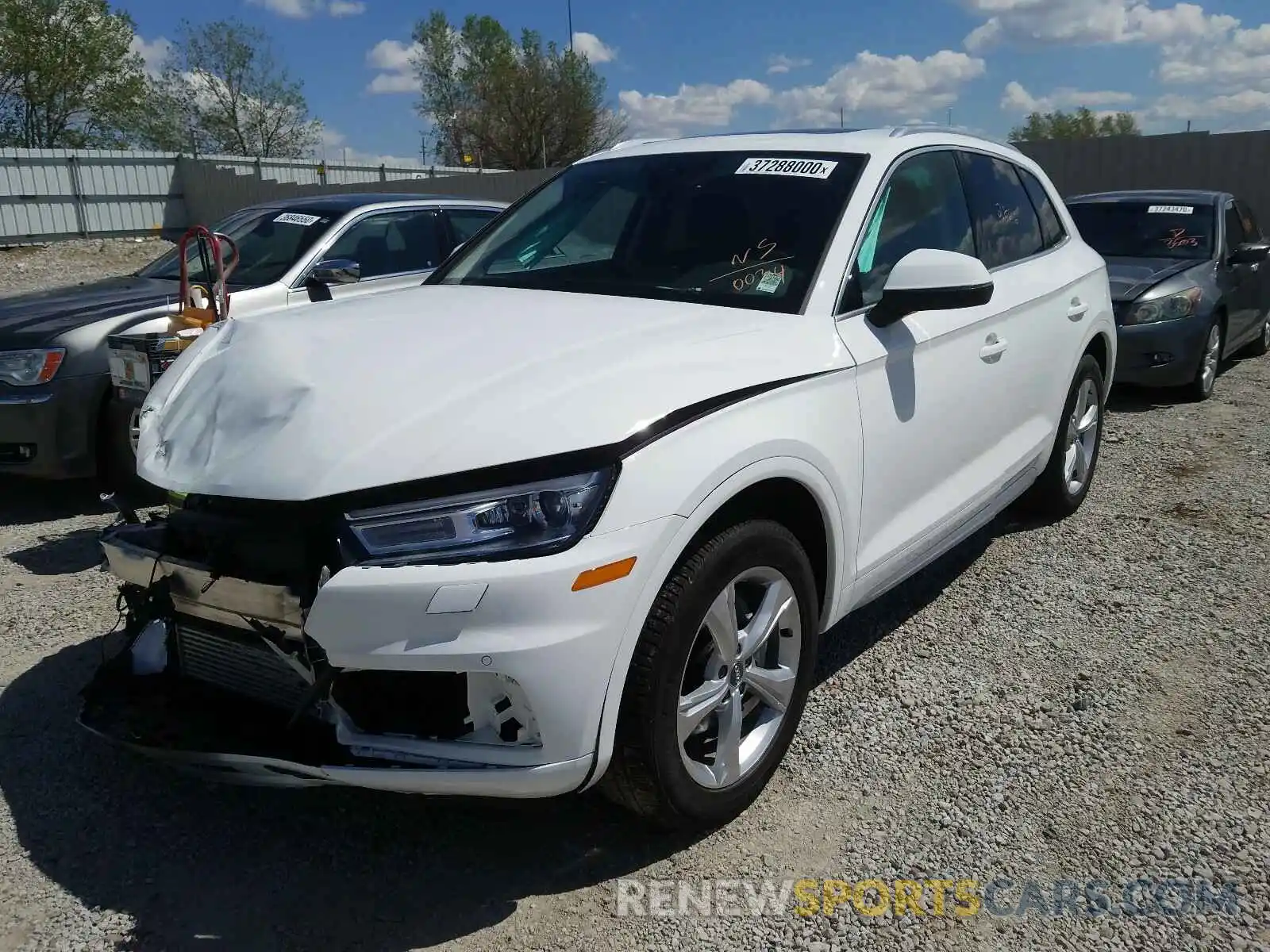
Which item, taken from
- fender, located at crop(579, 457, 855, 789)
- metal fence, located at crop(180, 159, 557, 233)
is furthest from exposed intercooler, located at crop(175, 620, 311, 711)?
metal fence, located at crop(180, 159, 557, 233)

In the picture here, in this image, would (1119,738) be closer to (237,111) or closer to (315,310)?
(315,310)

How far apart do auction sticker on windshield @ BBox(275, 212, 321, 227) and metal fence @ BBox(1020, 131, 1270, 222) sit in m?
13.8

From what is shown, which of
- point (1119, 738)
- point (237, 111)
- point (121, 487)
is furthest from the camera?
point (237, 111)

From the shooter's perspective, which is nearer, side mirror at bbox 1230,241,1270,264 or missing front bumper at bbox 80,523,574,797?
missing front bumper at bbox 80,523,574,797

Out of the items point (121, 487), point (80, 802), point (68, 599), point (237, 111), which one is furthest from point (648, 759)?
point (237, 111)

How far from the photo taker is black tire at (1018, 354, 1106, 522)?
4707 mm

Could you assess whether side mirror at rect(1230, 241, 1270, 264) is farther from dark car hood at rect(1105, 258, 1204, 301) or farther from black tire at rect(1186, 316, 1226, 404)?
black tire at rect(1186, 316, 1226, 404)

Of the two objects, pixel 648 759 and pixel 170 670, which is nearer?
pixel 648 759

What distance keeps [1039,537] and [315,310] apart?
3489 mm

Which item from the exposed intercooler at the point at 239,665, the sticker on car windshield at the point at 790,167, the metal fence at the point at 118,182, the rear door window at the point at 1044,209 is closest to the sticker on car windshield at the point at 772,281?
the sticker on car windshield at the point at 790,167

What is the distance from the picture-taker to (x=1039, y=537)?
4902 mm

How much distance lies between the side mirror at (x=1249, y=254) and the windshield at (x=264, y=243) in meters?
6.89

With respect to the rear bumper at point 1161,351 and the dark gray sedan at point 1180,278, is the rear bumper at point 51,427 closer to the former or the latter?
the dark gray sedan at point 1180,278

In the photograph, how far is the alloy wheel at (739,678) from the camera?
8.13 feet
